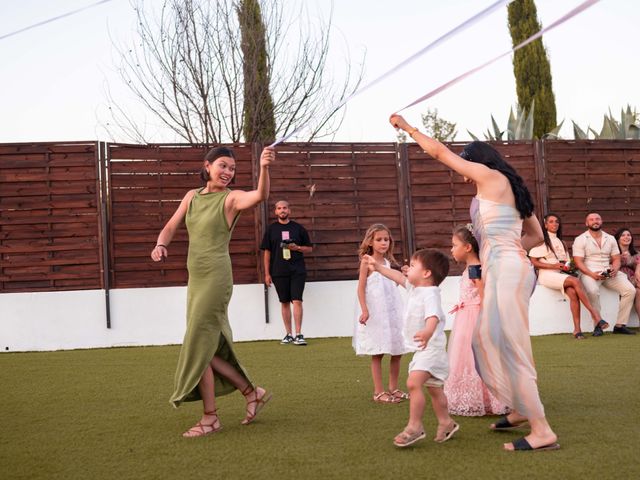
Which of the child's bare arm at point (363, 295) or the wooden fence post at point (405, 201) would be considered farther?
the wooden fence post at point (405, 201)

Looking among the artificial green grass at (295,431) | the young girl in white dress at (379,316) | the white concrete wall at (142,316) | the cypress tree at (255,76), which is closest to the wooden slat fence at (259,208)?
the white concrete wall at (142,316)

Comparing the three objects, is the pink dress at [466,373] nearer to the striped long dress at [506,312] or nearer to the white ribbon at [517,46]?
the striped long dress at [506,312]

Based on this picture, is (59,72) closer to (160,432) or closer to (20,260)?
(20,260)

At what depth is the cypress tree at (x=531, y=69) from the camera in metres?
26.9

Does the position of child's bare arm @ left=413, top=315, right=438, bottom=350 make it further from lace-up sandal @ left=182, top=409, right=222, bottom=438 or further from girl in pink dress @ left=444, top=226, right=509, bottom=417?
lace-up sandal @ left=182, top=409, right=222, bottom=438

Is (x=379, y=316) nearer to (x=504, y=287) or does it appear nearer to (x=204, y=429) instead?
(x=204, y=429)

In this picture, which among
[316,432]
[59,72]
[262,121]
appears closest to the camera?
[316,432]

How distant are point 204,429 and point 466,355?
1.93m

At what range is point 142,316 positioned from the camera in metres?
12.5

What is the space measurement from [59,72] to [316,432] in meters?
11.7

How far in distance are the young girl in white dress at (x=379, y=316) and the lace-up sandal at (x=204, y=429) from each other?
1524 millimetres

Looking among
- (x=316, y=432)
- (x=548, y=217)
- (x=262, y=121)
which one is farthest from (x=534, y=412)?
(x=262, y=121)

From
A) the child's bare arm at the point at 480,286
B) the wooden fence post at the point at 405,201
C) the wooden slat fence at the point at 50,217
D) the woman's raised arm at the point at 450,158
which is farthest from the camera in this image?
the wooden fence post at the point at 405,201

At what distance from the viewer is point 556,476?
4133mm
